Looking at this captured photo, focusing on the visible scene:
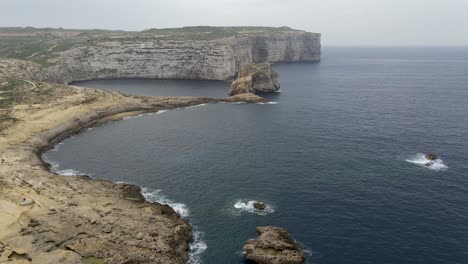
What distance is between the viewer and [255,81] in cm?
16800

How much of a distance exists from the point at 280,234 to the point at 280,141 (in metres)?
46.5

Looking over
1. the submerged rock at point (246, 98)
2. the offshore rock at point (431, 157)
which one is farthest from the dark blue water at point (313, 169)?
the submerged rock at point (246, 98)

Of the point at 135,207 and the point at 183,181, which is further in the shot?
the point at 183,181

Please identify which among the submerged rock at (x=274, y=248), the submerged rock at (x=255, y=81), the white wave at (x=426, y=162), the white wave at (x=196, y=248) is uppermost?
the submerged rock at (x=255, y=81)

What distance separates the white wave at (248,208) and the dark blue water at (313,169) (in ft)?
1.22

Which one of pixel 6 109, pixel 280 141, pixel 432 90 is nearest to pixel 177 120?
pixel 280 141

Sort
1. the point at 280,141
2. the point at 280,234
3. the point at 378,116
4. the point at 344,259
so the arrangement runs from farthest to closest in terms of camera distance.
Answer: the point at 378,116
the point at 280,141
the point at 280,234
the point at 344,259

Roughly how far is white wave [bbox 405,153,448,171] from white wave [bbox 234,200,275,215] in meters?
37.4

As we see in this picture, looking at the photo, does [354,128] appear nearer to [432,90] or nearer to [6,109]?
[432,90]

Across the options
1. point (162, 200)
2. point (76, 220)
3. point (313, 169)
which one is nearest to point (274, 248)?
point (162, 200)

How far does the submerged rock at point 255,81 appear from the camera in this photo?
528 ft

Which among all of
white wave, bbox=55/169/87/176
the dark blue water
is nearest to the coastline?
white wave, bbox=55/169/87/176

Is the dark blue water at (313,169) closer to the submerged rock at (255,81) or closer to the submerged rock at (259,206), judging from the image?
the submerged rock at (259,206)

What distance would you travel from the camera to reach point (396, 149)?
92.0 meters
